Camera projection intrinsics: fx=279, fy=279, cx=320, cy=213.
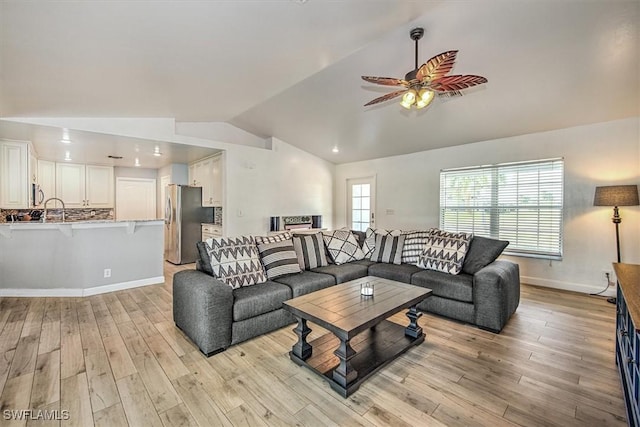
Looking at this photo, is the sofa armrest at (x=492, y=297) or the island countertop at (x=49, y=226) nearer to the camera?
the sofa armrest at (x=492, y=297)

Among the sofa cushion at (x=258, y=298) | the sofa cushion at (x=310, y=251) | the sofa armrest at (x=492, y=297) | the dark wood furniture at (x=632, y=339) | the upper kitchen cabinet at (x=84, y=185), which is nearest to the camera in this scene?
the dark wood furniture at (x=632, y=339)

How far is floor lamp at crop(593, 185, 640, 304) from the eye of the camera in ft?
10.7

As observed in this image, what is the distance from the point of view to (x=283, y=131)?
208 inches

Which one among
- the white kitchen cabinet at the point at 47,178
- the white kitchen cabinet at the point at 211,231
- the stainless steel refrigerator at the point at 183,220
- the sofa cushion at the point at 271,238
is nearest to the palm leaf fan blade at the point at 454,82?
the sofa cushion at the point at 271,238

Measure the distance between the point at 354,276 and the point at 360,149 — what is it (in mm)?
3110

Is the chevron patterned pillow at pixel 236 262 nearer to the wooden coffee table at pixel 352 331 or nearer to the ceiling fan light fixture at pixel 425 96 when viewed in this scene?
the wooden coffee table at pixel 352 331

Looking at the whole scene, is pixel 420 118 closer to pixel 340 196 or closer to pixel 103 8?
pixel 340 196

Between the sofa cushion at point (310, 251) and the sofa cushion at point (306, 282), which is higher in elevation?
the sofa cushion at point (310, 251)

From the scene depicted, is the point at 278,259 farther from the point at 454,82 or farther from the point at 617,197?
the point at 617,197

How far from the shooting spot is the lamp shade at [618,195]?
3266 mm

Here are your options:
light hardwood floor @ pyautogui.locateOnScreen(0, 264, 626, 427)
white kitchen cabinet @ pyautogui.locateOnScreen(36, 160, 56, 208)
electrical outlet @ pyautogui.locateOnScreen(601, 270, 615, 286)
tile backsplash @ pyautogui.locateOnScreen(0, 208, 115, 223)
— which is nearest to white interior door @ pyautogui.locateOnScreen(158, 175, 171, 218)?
tile backsplash @ pyautogui.locateOnScreen(0, 208, 115, 223)

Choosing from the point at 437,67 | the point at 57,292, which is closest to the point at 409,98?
the point at 437,67

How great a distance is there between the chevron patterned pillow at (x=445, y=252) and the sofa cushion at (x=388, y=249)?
345 millimetres

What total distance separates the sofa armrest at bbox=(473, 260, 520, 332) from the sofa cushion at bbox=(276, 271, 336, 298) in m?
1.48
